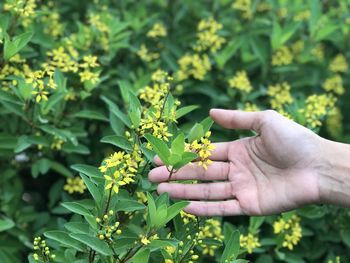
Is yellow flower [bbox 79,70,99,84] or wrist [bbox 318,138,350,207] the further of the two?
yellow flower [bbox 79,70,99,84]

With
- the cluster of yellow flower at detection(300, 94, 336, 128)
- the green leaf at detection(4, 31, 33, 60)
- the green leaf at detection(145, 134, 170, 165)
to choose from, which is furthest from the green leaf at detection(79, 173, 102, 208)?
the cluster of yellow flower at detection(300, 94, 336, 128)

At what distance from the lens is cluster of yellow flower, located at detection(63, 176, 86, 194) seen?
2.57 metres

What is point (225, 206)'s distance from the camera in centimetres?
219

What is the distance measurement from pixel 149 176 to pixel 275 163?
0.57 metres

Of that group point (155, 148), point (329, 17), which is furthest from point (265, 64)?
point (155, 148)

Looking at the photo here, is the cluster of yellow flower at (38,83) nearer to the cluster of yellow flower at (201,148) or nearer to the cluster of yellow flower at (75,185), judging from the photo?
the cluster of yellow flower at (75,185)

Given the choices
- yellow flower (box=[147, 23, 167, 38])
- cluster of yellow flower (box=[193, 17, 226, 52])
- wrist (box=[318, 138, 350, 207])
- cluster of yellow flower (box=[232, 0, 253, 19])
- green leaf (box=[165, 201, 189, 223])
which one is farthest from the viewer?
cluster of yellow flower (box=[232, 0, 253, 19])

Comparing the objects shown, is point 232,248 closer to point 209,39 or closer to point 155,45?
point 209,39

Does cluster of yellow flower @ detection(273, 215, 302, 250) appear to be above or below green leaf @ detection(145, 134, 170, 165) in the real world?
below

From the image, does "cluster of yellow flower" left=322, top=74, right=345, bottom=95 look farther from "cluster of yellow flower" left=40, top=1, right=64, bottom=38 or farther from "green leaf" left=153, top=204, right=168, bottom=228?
"green leaf" left=153, top=204, right=168, bottom=228

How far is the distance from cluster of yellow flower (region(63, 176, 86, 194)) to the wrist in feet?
3.55

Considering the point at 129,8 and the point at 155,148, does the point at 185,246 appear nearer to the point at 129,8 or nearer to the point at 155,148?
the point at 155,148

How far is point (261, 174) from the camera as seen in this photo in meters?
2.32

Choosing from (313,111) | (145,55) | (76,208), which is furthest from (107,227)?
(145,55)
